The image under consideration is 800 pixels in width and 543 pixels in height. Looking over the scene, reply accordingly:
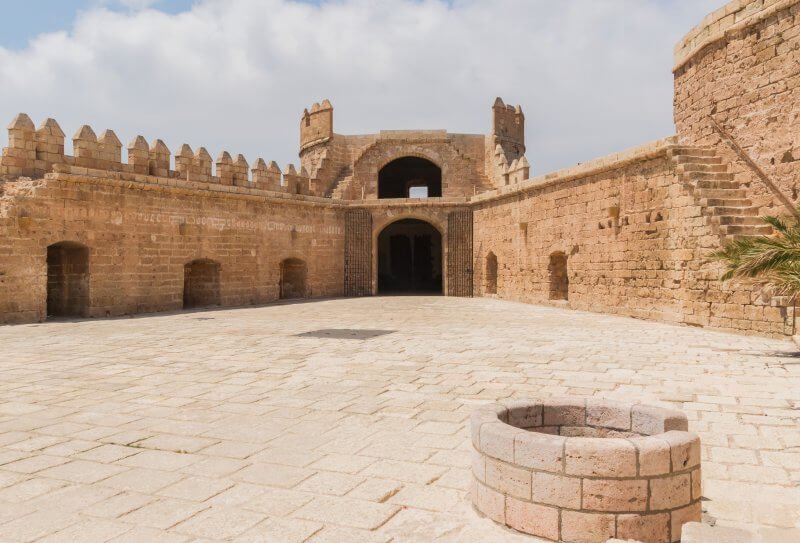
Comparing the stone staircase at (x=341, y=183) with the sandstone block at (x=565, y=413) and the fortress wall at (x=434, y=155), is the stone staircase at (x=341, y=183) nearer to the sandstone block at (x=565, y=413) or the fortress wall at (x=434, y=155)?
the fortress wall at (x=434, y=155)

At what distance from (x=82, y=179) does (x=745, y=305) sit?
13.4 m

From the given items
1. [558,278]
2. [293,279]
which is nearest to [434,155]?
[293,279]

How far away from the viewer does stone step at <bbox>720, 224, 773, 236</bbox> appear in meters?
10.3

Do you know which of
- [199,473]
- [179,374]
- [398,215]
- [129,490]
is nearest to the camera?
[129,490]

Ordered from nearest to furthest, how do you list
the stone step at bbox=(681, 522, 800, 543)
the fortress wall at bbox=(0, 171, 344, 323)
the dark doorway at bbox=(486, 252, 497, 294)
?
the stone step at bbox=(681, 522, 800, 543), the fortress wall at bbox=(0, 171, 344, 323), the dark doorway at bbox=(486, 252, 497, 294)

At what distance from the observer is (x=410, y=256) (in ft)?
92.6

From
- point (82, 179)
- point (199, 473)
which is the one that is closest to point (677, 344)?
point (199, 473)

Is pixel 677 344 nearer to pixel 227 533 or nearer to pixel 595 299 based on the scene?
pixel 595 299

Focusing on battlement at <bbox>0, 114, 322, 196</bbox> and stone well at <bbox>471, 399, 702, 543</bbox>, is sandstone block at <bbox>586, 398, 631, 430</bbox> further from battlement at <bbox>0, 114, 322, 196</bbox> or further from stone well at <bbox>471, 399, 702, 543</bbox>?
battlement at <bbox>0, 114, 322, 196</bbox>

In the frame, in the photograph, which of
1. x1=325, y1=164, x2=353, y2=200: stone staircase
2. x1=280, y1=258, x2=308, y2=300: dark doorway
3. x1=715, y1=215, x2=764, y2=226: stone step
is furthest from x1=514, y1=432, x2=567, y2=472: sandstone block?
x1=325, y1=164, x2=353, y2=200: stone staircase

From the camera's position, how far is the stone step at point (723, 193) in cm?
1094

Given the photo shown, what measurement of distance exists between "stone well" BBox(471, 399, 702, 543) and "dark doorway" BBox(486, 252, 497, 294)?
1704cm

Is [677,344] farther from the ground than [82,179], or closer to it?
closer to it

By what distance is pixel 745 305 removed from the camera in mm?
9945
